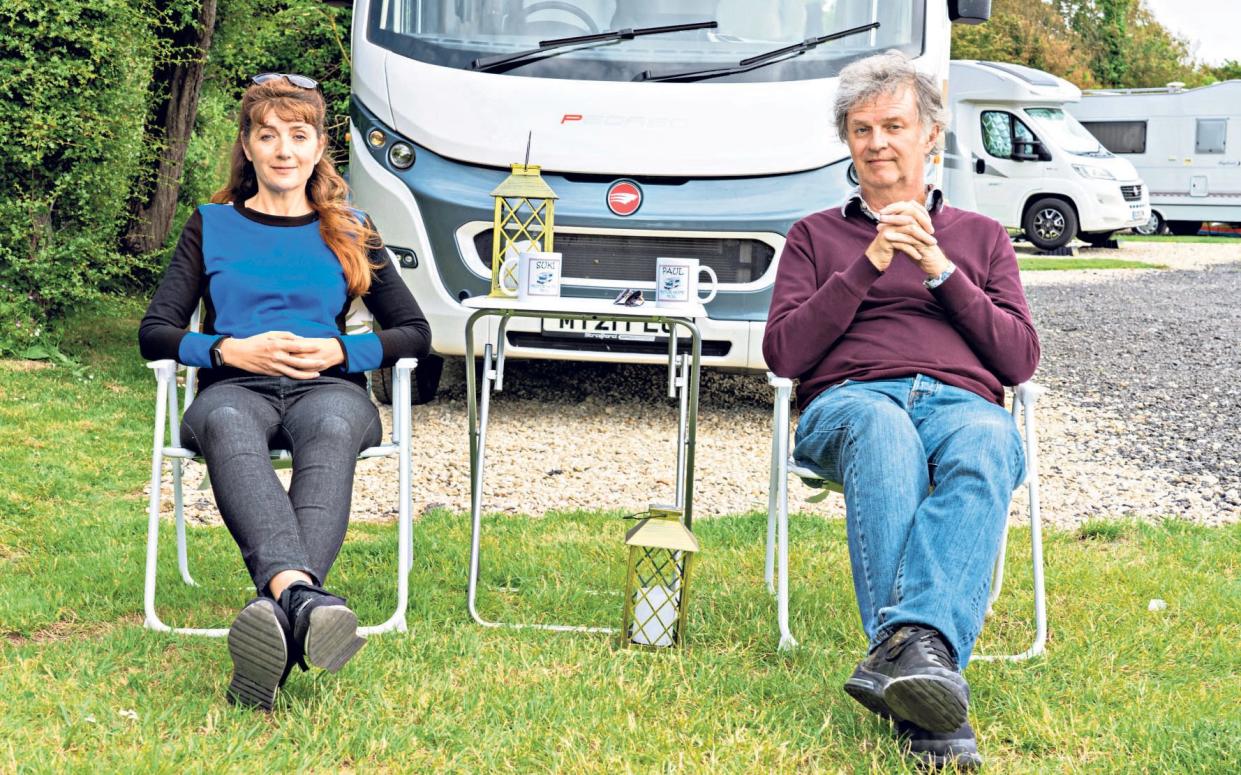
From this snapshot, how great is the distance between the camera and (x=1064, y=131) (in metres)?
18.5

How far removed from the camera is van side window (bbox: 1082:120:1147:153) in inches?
902

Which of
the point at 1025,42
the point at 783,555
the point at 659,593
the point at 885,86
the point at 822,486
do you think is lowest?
the point at 659,593

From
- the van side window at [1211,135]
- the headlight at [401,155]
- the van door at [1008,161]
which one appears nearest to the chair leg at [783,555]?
the headlight at [401,155]

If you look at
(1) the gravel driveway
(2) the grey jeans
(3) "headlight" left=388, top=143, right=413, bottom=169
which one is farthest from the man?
(3) "headlight" left=388, top=143, right=413, bottom=169

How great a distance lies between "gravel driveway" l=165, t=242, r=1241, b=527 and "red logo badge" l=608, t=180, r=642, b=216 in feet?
3.24

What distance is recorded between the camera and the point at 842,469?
3115mm

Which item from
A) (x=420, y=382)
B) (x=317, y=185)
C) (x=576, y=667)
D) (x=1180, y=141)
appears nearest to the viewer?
(x=576, y=667)

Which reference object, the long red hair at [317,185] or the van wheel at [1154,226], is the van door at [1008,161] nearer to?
the van wheel at [1154,226]

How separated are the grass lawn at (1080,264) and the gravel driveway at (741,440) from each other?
21.7 feet

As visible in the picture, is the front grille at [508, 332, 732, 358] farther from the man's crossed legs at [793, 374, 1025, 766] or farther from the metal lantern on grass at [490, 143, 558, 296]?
the man's crossed legs at [793, 374, 1025, 766]

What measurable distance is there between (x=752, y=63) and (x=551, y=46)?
0.80 meters

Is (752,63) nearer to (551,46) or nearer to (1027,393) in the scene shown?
(551,46)

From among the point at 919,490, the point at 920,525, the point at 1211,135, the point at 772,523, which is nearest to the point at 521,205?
the point at 772,523

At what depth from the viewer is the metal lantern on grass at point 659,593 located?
3.27m
